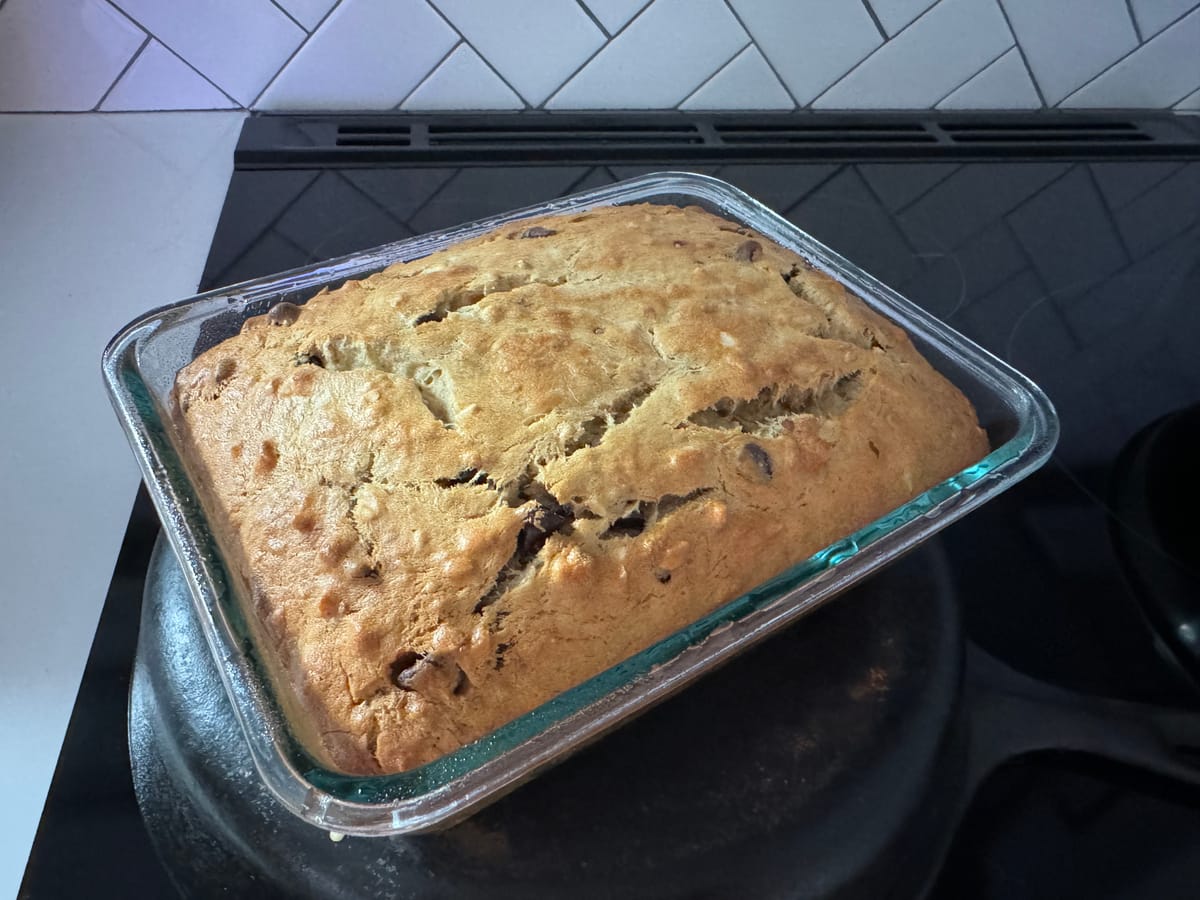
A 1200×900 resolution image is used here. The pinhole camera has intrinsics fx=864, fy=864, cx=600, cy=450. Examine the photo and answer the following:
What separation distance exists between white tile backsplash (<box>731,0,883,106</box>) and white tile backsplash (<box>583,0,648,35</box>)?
6.0 inches

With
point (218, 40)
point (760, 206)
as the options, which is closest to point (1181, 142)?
point (760, 206)

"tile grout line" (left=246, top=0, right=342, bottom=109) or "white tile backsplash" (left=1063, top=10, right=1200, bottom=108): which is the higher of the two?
"tile grout line" (left=246, top=0, right=342, bottom=109)

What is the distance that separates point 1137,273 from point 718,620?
1.07 meters

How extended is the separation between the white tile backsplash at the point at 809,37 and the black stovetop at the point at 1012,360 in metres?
0.15

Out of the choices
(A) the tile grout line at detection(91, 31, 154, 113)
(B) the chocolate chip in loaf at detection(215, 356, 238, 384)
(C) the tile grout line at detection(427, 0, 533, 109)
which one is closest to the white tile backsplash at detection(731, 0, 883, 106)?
(C) the tile grout line at detection(427, 0, 533, 109)

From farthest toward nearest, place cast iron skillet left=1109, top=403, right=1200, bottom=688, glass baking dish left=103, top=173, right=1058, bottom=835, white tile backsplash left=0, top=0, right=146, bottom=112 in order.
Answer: white tile backsplash left=0, top=0, right=146, bottom=112, cast iron skillet left=1109, top=403, right=1200, bottom=688, glass baking dish left=103, top=173, right=1058, bottom=835

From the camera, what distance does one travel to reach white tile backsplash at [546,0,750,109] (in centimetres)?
130

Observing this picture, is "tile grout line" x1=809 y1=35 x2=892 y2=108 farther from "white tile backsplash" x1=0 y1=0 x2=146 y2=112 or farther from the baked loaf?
"white tile backsplash" x1=0 y1=0 x2=146 y2=112

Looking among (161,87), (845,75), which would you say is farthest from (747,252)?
(161,87)

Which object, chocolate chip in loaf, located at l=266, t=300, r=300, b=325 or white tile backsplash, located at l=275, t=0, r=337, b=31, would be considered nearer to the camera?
chocolate chip in loaf, located at l=266, t=300, r=300, b=325

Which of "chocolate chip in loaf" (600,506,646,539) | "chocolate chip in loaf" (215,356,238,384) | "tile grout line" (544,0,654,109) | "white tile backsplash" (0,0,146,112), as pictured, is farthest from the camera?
"tile grout line" (544,0,654,109)

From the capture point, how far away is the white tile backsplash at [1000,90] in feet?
4.73

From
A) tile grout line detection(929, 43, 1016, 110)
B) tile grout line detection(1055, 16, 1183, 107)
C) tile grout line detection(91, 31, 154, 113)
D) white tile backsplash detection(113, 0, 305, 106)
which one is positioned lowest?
tile grout line detection(1055, 16, 1183, 107)

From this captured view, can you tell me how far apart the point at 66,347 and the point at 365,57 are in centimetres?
59
